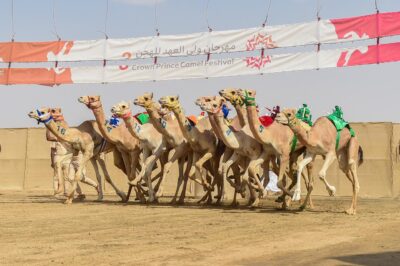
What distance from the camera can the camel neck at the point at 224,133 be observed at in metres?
15.7

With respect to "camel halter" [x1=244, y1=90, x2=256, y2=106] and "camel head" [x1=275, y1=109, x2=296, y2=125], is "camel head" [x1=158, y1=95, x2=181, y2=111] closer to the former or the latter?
"camel halter" [x1=244, y1=90, x2=256, y2=106]

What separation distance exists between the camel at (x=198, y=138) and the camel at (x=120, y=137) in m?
1.65

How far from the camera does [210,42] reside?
81.3 feet

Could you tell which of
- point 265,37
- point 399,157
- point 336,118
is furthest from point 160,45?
point 336,118

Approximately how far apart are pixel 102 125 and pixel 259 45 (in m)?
8.52

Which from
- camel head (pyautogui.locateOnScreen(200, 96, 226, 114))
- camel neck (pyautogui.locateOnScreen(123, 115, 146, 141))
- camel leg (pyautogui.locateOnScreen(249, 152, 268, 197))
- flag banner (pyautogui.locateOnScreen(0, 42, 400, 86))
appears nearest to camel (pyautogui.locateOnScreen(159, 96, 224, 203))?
camel neck (pyautogui.locateOnScreen(123, 115, 146, 141))

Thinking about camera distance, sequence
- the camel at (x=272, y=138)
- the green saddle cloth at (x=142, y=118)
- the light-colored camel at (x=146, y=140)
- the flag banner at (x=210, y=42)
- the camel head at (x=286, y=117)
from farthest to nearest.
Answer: the flag banner at (x=210, y=42)
the green saddle cloth at (x=142, y=118)
the light-colored camel at (x=146, y=140)
the camel at (x=272, y=138)
the camel head at (x=286, y=117)

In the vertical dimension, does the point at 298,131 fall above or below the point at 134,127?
below

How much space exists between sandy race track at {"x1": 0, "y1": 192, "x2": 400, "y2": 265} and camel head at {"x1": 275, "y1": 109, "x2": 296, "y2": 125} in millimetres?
1959

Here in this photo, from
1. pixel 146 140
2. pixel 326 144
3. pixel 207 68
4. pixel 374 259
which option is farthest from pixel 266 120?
pixel 207 68

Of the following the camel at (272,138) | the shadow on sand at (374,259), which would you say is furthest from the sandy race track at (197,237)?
the camel at (272,138)

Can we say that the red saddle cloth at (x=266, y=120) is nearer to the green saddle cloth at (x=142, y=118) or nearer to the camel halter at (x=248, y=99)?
the camel halter at (x=248, y=99)

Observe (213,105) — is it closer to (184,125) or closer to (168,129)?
(184,125)

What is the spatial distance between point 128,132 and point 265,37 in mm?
7767
